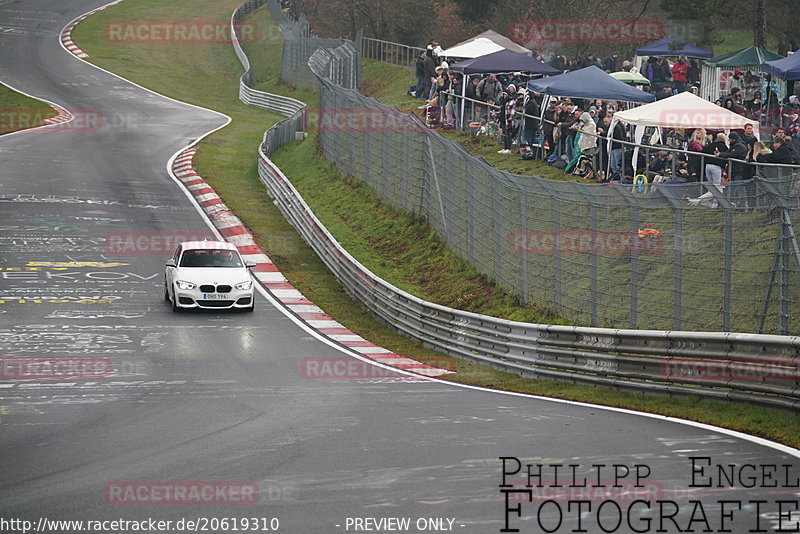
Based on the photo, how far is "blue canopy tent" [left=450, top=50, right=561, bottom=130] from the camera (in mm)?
33103

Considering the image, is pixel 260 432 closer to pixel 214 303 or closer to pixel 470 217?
pixel 214 303

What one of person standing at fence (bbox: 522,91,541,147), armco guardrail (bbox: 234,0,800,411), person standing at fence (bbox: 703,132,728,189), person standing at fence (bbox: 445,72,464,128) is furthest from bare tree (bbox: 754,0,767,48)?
armco guardrail (bbox: 234,0,800,411)

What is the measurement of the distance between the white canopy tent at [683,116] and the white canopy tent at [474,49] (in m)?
13.6

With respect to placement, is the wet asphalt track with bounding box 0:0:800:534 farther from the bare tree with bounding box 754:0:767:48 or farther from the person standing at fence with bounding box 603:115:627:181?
the bare tree with bounding box 754:0:767:48

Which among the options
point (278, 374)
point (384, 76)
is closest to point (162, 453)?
point (278, 374)

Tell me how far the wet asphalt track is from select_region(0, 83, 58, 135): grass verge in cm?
2202

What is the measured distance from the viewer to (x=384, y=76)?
52.0m

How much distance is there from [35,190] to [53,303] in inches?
518

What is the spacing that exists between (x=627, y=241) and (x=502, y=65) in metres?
18.1

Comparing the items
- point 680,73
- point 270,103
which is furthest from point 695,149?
point 270,103

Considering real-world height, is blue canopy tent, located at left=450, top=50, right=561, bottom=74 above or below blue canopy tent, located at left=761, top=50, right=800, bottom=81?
below

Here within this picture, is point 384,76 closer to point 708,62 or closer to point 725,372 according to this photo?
point 708,62

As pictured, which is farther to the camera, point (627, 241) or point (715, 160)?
point (715, 160)

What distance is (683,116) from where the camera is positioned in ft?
75.8
